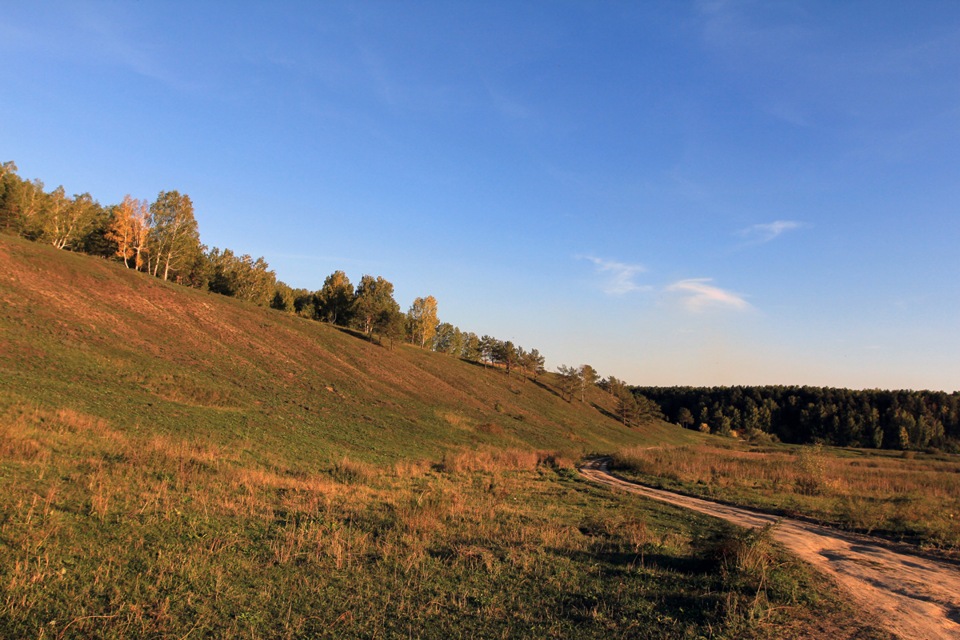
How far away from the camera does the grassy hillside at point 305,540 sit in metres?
7.75

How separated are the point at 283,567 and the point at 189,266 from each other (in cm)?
10047

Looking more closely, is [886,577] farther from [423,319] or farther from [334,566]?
[423,319]

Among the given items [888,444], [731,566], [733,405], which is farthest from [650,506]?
[733,405]

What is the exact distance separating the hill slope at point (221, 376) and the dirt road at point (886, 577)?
78.6 ft

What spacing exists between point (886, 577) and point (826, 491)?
65.1 feet

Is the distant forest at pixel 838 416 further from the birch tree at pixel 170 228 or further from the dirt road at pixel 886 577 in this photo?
the birch tree at pixel 170 228

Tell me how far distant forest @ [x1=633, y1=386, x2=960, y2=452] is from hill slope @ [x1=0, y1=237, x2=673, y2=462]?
343 feet

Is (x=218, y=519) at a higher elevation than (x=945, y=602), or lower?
lower

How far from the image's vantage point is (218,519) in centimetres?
1228

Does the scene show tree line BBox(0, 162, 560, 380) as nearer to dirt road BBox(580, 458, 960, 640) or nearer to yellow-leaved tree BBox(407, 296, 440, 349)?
yellow-leaved tree BBox(407, 296, 440, 349)

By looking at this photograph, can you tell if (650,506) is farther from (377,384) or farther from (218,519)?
(377,384)

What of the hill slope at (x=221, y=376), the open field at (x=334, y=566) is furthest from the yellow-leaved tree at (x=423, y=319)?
the open field at (x=334, y=566)

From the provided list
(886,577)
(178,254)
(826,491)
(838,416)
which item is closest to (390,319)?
(178,254)

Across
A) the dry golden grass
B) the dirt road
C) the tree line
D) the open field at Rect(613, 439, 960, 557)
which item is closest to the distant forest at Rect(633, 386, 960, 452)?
the tree line
